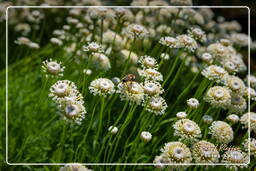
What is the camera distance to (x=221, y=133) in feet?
5.67

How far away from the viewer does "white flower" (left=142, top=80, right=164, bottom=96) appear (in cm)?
164

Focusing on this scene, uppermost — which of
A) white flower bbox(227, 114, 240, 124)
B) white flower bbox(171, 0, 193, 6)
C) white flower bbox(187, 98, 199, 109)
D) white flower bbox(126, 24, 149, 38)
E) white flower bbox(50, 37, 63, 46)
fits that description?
white flower bbox(171, 0, 193, 6)

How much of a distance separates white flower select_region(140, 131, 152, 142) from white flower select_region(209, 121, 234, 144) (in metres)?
0.27

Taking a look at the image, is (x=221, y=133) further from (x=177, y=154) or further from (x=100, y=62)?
(x=100, y=62)

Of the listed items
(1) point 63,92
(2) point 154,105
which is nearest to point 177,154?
(2) point 154,105

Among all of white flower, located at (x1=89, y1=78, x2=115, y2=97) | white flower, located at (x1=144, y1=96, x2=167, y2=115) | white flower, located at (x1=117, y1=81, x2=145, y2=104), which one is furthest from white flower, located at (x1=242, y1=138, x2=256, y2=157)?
white flower, located at (x1=89, y1=78, x2=115, y2=97)

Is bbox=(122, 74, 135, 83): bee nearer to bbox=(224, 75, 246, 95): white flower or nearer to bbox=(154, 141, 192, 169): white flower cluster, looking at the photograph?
bbox=(154, 141, 192, 169): white flower cluster

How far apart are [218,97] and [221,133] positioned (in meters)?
0.15

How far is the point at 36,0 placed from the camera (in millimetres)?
2297

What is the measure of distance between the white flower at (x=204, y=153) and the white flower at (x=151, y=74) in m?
0.30

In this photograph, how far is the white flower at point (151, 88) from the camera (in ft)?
5.38

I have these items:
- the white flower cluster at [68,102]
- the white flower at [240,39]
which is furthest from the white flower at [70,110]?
the white flower at [240,39]

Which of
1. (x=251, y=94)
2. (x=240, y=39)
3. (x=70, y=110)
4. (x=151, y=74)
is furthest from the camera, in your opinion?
(x=240, y=39)

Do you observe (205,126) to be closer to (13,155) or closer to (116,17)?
(116,17)
